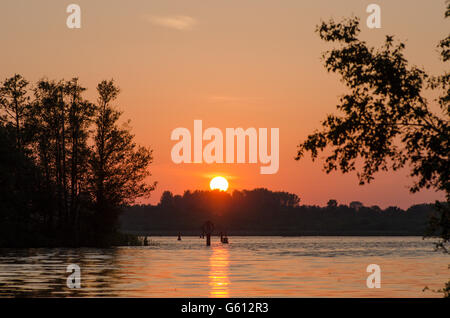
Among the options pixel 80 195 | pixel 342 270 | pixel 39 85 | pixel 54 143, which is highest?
pixel 39 85

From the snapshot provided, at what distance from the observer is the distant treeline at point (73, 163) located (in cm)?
10338

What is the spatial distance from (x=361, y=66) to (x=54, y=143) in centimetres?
7845

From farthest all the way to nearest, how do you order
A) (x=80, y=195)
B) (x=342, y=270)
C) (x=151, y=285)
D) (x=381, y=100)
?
1. (x=80, y=195)
2. (x=342, y=270)
3. (x=151, y=285)
4. (x=381, y=100)

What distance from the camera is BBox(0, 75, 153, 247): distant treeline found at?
103375 millimetres

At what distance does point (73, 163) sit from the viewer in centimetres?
10531

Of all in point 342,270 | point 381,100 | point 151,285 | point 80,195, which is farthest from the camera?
point 80,195

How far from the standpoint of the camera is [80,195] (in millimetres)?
105125

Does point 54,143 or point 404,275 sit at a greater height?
point 54,143

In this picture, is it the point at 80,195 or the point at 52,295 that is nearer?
the point at 52,295
